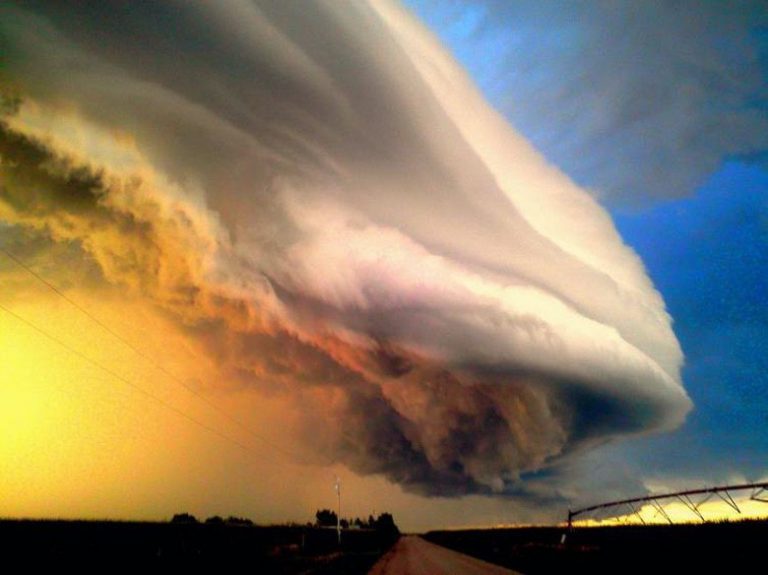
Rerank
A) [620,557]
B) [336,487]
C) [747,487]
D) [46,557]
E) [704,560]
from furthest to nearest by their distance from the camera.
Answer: [336,487], [747,487], [620,557], [46,557], [704,560]

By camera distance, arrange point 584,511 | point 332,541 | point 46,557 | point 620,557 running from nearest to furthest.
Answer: point 46,557 → point 620,557 → point 584,511 → point 332,541

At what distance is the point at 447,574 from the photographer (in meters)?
28.2

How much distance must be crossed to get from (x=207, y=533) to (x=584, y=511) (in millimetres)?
65027

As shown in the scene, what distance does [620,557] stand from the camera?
32188 mm

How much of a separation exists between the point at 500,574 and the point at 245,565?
73.8 ft

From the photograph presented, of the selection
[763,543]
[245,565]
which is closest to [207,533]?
[245,565]

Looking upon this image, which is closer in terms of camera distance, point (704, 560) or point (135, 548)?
point (704, 560)

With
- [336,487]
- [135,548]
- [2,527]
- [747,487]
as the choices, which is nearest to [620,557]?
[747,487]

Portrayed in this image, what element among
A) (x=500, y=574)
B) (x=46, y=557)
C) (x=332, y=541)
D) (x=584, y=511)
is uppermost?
(x=46, y=557)

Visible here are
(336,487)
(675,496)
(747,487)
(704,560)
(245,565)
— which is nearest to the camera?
(704,560)

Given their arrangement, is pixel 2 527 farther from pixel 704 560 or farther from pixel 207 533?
pixel 704 560

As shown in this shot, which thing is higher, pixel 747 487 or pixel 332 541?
pixel 747 487

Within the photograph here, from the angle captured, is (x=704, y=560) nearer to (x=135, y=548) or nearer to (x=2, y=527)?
(x=135, y=548)

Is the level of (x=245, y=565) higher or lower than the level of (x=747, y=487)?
lower
